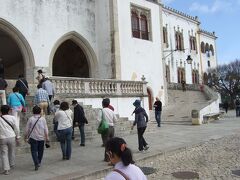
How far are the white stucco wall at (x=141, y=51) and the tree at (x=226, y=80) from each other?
2152 centimetres

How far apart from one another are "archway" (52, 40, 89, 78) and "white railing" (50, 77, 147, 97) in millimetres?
7044

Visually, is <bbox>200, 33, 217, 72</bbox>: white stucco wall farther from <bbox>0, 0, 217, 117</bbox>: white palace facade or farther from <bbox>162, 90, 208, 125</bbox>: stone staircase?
<bbox>0, 0, 217, 117</bbox>: white palace facade

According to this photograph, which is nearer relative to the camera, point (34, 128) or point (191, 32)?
point (34, 128)

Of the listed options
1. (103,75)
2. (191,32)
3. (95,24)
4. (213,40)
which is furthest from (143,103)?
(213,40)

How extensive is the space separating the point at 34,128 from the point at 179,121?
46.0 feet

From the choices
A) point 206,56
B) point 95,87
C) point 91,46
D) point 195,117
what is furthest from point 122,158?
point 206,56

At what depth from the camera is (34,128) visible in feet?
27.0

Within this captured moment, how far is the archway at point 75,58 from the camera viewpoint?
23.9 m

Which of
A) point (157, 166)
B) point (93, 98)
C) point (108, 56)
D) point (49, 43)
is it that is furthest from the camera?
point (108, 56)

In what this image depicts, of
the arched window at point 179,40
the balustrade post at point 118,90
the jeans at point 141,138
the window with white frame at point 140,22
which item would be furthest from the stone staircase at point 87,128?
the arched window at point 179,40

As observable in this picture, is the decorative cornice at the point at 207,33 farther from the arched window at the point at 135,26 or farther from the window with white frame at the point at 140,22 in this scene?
the arched window at the point at 135,26

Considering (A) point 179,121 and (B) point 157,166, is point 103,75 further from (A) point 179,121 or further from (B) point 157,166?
(B) point 157,166

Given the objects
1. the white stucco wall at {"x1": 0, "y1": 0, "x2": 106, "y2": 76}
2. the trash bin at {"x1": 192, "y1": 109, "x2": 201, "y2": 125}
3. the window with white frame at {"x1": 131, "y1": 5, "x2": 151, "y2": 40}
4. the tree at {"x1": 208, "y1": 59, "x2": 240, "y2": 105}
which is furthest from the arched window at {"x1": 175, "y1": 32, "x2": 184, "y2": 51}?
the trash bin at {"x1": 192, "y1": 109, "x2": 201, "y2": 125}

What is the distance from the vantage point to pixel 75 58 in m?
27.1
